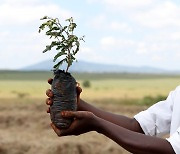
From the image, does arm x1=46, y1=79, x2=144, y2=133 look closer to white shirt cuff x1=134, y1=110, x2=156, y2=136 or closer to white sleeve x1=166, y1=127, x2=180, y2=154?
white shirt cuff x1=134, y1=110, x2=156, y2=136

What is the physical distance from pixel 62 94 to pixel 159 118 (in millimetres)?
634

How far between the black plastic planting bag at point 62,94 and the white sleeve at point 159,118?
1.66 ft

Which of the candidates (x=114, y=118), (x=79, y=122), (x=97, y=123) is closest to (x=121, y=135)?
(x=97, y=123)

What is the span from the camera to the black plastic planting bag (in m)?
3.51

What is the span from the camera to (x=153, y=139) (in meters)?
3.24

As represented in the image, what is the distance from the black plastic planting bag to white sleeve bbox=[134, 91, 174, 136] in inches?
20.0

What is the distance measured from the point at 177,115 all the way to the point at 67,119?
2.11 ft

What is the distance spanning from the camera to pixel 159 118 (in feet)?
12.2

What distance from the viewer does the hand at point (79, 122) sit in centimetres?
327

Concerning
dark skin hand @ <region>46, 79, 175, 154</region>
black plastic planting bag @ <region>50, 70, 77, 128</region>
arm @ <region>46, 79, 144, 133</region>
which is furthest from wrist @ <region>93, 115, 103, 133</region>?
arm @ <region>46, 79, 144, 133</region>

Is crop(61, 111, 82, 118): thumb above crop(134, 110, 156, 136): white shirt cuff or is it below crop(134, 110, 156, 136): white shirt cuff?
above

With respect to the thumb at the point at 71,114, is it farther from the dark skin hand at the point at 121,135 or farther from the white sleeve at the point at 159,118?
the white sleeve at the point at 159,118

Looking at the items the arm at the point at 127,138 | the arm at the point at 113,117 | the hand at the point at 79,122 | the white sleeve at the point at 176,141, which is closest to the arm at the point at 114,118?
the arm at the point at 113,117

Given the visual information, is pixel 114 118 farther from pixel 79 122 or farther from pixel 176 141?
Result: pixel 176 141
